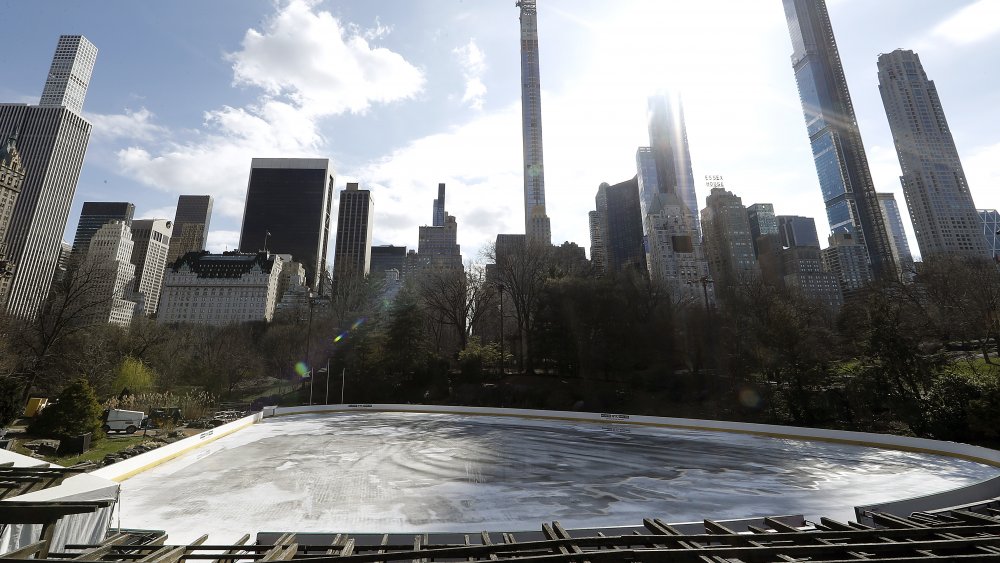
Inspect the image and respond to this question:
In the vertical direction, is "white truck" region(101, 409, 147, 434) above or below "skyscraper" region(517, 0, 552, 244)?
below

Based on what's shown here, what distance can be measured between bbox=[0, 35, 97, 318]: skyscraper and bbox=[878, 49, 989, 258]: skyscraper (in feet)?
830

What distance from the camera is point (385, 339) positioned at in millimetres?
39500

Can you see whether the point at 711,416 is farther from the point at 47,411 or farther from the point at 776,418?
the point at 47,411

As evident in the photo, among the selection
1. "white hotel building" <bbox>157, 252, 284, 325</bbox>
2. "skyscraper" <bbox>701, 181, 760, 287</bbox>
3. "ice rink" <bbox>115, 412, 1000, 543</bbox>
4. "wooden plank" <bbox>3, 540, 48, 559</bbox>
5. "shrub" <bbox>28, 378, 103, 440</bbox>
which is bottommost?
"ice rink" <bbox>115, 412, 1000, 543</bbox>

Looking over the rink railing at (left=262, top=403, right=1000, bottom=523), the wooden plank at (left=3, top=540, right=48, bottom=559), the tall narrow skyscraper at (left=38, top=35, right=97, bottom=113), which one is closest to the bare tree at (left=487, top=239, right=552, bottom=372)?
the rink railing at (left=262, top=403, right=1000, bottom=523)

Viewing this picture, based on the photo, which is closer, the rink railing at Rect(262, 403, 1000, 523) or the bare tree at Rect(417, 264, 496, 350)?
the rink railing at Rect(262, 403, 1000, 523)

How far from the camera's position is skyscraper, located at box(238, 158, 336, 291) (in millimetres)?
170625

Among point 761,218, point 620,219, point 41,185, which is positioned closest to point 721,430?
point 41,185

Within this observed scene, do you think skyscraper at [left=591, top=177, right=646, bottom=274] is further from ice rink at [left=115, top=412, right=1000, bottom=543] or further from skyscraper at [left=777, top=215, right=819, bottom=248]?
ice rink at [left=115, top=412, right=1000, bottom=543]

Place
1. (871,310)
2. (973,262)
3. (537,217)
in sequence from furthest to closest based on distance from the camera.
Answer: (537,217) → (973,262) → (871,310)

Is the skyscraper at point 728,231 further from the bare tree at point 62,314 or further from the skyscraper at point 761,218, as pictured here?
the bare tree at point 62,314

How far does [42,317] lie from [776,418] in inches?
1779

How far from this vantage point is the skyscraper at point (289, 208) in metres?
171

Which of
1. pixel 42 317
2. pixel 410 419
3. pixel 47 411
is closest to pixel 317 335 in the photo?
pixel 42 317
